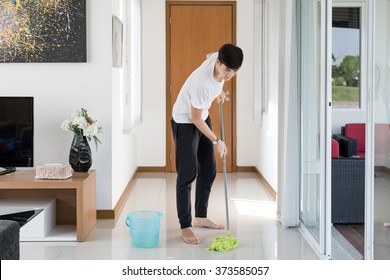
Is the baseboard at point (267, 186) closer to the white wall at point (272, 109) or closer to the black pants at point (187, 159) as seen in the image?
the white wall at point (272, 109)

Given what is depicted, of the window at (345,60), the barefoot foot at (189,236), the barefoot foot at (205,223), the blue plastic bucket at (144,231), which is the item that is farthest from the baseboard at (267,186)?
the blue plastic bucket at (144,231)

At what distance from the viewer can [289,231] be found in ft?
16.0

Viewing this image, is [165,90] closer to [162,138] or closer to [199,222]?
[162,138]

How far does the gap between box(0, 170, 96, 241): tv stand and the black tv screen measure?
4.5 inches

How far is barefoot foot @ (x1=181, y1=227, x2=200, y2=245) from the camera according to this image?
4.48 m

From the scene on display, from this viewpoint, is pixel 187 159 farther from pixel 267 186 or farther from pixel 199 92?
pixel 267 186

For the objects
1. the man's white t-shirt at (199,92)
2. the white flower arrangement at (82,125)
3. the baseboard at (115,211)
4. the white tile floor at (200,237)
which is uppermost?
the man's white t-shirt at (199,92)

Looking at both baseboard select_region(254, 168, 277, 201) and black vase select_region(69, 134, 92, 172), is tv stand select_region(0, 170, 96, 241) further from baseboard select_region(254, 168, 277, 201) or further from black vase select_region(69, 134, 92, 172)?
baseboard select_region(254, 168, 277, 201)

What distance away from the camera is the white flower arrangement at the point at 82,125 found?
4750mm

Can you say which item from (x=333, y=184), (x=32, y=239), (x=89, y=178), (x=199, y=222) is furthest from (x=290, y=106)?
(x=32, y=239)

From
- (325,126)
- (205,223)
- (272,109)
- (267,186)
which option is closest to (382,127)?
(325,126)

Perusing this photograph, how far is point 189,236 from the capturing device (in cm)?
454

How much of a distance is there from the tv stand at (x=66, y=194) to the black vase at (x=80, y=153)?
0.07 m

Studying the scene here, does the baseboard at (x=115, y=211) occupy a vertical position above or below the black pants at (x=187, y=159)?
below
